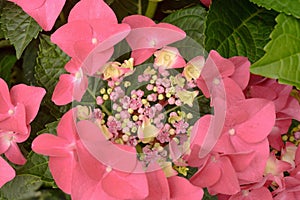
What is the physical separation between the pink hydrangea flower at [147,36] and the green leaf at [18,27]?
170 millimetres

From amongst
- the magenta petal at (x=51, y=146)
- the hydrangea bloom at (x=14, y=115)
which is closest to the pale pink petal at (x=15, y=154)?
the hydrangea bloom at (x=14, y=115)

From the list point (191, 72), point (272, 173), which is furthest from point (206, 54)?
point (272, 173)

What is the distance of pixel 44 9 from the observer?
0.88m

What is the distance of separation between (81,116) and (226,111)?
18 cm

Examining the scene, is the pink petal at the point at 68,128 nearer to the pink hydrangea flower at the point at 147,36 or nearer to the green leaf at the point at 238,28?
the pink hydrangea flower at the point at 147,36

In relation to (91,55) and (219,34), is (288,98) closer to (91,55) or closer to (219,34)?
(219,34)

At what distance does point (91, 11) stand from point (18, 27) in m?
0.18

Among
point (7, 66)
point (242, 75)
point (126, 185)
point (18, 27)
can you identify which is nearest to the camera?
point (126, 185)

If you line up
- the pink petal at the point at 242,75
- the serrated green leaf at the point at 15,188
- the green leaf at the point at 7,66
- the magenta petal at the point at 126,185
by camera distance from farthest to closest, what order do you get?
the green leaf at the point at 7,66
the serrated green leaf at the point at 15,188
the pink petal at the point at 242,75
the magenta petal at the point at 126,185

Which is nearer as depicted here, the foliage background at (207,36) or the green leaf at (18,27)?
the foliage background at (207,36)

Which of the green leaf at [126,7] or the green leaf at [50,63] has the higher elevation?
the green leaf at [126,7]

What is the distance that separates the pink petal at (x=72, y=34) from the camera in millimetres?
824

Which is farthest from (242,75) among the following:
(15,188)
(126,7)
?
(15,188)

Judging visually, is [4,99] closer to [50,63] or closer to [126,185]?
[50,63]
